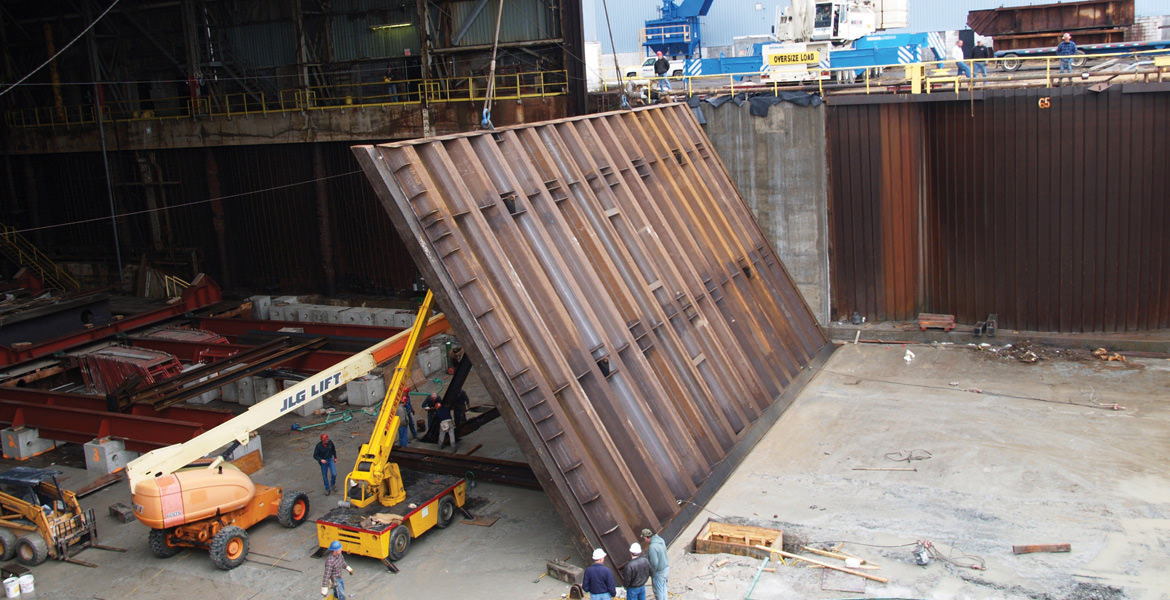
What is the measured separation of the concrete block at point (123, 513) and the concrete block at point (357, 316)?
10.7 m

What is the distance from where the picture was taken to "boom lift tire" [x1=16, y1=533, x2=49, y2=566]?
47.5 ft

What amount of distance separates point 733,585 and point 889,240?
13661mm

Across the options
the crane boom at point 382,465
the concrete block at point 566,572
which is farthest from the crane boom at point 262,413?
the concrete block at point 566,572

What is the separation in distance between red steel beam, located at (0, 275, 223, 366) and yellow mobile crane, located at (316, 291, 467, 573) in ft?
40.9

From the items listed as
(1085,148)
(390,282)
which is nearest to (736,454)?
(1085,148)

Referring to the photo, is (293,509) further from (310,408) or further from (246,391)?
(246,391)

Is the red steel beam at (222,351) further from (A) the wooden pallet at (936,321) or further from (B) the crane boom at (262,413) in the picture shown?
(A) the wooden pallet at (936,321)

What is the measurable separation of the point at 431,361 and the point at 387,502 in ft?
28.9

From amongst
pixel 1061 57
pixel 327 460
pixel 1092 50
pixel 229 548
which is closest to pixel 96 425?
pixel 327 460

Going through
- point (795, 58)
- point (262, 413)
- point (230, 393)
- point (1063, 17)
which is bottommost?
point (230, 393)

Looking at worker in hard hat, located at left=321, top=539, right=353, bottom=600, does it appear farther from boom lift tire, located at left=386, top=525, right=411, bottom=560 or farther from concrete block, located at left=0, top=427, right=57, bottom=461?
concrete block, located at left=0, top=427, right=57, bottom=461

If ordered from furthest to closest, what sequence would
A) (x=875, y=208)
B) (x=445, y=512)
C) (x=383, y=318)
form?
1. (x=383, y=318)
2. (x=875, y=208)
3. (x=445, y=512)

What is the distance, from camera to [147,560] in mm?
14609

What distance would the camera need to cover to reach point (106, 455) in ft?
59.5
